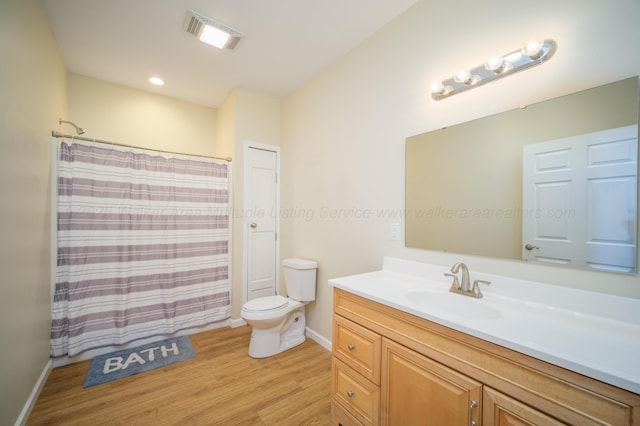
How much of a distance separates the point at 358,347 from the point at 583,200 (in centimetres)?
126

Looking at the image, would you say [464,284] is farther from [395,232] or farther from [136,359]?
[136,359]

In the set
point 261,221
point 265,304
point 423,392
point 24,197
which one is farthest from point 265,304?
point 24,197

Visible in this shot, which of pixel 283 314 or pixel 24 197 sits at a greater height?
pixel 24 197

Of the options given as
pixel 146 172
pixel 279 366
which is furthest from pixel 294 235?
pixel 146 172

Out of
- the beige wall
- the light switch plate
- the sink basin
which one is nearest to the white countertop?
the sink basin

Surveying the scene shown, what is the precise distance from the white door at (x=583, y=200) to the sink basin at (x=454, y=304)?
0.33 meters

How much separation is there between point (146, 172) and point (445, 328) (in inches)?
111

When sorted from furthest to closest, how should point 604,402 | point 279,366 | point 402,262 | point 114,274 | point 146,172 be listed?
point 146,172, point 114,274, point 279,366, point 402,262, point 604,402

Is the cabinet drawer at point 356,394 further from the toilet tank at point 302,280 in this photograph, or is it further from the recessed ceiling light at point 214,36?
the recessed ceiling light at point 214,36

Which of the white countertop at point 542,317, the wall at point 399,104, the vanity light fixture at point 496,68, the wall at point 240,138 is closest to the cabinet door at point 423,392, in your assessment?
the white countertop at point 542,317

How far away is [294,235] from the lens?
296 centimetres

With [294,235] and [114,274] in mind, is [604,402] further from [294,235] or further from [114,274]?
[114,274]

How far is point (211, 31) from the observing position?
76.9 inches

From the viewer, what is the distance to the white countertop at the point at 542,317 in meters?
0.72
